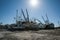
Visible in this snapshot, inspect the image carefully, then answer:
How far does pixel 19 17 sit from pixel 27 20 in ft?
24.4

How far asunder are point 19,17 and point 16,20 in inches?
140

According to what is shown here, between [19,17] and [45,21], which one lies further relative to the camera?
[45,21]

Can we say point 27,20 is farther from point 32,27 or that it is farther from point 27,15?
point 32,27

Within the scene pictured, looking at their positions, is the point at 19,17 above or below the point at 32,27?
above

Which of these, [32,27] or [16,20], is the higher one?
[16,20]

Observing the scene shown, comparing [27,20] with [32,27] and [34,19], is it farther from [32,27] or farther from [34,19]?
[32,27]

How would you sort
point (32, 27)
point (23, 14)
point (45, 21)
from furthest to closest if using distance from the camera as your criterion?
point (45, 21) < point (23, 14) < point (32, 27)

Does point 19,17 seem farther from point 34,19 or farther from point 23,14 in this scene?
point 34,19

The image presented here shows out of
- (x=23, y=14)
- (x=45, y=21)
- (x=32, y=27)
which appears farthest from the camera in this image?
(x=45, y=21)

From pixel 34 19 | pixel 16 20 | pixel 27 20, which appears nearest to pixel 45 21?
pixel 34 19

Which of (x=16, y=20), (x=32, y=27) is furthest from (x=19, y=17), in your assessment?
(x=32, y=27)

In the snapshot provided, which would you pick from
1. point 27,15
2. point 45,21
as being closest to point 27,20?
point 27,15

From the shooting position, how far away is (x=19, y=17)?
303 ft

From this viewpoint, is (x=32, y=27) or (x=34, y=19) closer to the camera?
(x=32, y=27)
